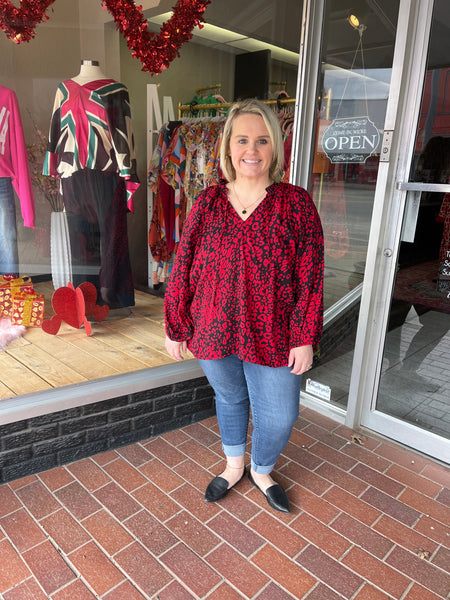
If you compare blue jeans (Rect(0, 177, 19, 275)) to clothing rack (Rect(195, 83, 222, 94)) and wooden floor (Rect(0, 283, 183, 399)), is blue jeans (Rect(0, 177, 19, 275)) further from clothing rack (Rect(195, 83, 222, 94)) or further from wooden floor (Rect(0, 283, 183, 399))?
clothing rack (Rect(195, 83, 222, 94))

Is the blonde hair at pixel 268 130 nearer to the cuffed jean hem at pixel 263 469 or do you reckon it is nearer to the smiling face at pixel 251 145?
the smiling face at pixel 251 145

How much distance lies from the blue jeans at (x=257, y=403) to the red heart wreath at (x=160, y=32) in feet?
5.78

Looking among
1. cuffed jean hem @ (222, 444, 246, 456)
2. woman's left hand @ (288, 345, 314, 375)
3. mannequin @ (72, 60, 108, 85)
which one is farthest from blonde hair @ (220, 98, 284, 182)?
cuffed jean hem @ (222, 444, 246, 456)

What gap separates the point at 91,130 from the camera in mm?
2641

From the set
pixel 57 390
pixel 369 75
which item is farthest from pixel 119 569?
pixel 369 75

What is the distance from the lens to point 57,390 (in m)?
2.31

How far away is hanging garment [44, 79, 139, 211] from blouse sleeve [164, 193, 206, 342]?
1.12m

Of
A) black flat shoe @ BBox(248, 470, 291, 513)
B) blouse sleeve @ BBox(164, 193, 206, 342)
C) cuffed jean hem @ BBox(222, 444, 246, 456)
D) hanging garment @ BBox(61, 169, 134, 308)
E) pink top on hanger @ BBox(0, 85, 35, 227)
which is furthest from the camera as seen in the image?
hanging garment @ BBox(61, 169, 134, 308)

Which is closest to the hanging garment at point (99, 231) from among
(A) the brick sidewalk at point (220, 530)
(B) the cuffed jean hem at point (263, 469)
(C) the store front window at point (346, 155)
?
(A) the brick sidewalk at point (220, 530)

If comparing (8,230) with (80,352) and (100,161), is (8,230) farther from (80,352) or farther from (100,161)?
(80,352)

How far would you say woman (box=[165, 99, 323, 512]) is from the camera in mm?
1661

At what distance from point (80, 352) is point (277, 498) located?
1.47 metres

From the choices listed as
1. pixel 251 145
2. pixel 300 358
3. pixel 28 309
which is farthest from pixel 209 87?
pixel 300 358

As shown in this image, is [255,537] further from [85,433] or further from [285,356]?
[85,433]
